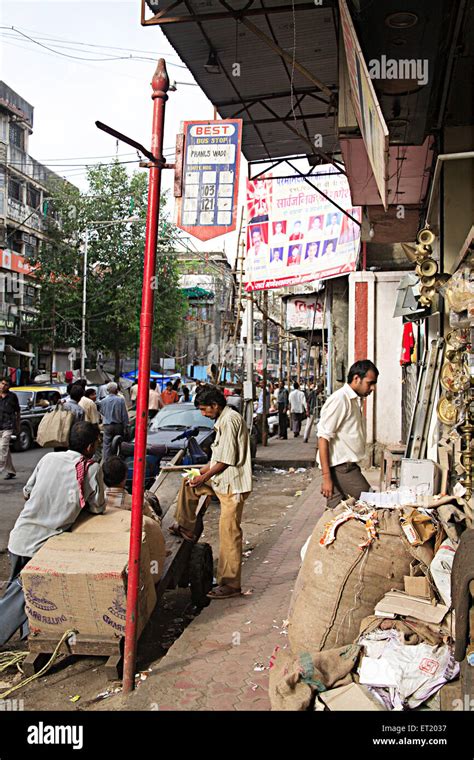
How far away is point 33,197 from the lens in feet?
121

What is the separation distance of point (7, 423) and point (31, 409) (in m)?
6.10

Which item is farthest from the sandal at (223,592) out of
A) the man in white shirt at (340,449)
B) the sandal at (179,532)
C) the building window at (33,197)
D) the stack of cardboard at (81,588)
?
the building window at (33,197)

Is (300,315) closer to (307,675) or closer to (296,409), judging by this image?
(296,409)

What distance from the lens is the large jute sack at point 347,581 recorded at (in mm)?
4043

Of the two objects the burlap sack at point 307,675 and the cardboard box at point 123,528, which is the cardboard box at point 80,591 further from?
the burlap sack at point 307,675

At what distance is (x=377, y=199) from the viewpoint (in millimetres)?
9008

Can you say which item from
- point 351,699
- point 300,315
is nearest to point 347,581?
point 351,699

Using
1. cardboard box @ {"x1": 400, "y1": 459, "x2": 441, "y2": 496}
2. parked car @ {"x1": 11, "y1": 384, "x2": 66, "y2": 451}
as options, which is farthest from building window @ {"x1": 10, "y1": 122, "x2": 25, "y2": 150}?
cardboard box @ {"x1": 400, "y1": 459, "x2": 441, "y2": 496}

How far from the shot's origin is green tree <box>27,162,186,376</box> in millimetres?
34219

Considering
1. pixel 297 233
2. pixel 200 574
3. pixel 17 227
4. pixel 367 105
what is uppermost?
pixel 17 227

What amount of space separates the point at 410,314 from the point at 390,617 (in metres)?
5.01

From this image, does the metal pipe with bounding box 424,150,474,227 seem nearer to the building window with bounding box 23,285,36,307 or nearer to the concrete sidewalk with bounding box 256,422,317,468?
the concrete sidewalk with bounding box 256,422,317,468

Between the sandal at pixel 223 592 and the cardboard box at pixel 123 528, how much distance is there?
84cm
